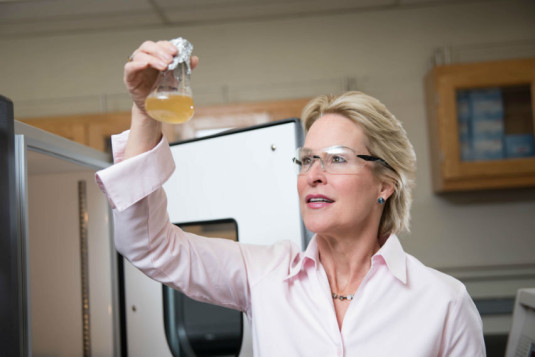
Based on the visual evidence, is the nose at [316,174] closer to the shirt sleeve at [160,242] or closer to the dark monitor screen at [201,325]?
the shirt sleeve at [160,242]

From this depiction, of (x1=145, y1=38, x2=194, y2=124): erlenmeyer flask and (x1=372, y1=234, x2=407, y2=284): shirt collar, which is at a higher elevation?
(x1=145, y1=38, x2=194, y2=124): erlenmeyer flask

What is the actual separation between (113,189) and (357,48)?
241 centimetres

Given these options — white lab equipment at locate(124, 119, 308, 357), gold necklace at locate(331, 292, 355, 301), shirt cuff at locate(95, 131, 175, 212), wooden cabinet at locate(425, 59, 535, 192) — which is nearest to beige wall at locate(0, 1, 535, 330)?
wooden cabinet at locate(425, 59, 535, 192)

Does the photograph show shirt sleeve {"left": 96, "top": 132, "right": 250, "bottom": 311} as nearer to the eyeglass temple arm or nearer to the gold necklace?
the gold necklace

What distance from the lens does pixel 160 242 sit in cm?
101

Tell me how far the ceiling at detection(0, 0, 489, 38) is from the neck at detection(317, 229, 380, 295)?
2.02 m

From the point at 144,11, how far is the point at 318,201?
2214 mm

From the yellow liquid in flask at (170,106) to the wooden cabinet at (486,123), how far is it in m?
2.14

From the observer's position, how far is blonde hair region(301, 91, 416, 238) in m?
1.17

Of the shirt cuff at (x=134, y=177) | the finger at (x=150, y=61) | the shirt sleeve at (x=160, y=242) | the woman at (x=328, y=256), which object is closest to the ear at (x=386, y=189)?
the woman at (x=328, y=256)

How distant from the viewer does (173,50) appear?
31.9 inches

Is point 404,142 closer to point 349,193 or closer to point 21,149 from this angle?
point 349,193

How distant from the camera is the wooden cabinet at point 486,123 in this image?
2668mm

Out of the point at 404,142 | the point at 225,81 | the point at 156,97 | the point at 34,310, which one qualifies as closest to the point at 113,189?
the point at 156,97
